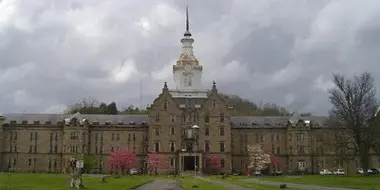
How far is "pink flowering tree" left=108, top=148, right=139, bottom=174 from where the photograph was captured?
126m

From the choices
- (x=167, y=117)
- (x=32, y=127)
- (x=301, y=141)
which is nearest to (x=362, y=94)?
(x=301, y=141)

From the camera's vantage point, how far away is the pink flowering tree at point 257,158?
5089 inches

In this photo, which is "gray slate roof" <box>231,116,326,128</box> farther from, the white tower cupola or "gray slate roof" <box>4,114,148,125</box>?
"gray slate roof" <box>4,114,148,125</box>

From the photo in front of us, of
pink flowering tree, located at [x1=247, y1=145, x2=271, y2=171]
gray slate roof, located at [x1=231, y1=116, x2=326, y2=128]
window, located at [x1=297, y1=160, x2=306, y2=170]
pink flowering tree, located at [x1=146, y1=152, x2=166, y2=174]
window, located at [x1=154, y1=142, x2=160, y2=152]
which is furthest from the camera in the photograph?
gray slate roof, located at [x1=231, y1=116, x2=326, y2=128]

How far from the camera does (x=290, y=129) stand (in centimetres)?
13312

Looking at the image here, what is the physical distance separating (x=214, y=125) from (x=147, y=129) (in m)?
17.9

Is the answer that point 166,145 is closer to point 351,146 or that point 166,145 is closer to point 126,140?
point 126,140

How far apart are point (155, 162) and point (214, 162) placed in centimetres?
1445

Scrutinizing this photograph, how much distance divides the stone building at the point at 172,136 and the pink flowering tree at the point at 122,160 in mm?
2802

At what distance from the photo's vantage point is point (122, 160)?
125438mm

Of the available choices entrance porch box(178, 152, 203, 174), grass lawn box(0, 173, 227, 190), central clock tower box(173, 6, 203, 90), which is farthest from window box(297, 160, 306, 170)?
grass lawn box(0, 173, 227, 190)

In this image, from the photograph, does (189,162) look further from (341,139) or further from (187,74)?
(341,139)

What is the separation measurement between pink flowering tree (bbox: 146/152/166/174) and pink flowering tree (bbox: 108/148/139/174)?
16.3 feet

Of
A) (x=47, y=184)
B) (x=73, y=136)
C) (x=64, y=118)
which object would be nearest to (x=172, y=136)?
(x=73, y=136)
